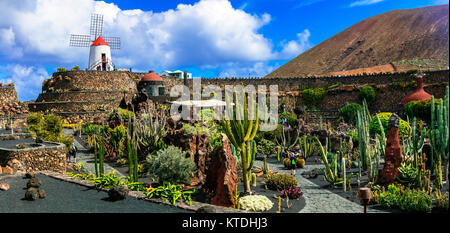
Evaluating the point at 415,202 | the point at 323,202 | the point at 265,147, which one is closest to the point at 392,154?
the point at 415,202

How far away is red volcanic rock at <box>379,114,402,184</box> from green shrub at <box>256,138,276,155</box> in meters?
8.38

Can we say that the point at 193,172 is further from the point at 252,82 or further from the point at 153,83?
the point at 252,82

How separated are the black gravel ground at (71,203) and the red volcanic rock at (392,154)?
7.09 m

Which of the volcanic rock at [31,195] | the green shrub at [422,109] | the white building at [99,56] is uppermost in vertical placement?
the white building at [99,56]

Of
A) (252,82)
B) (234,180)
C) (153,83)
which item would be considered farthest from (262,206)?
(252,82)

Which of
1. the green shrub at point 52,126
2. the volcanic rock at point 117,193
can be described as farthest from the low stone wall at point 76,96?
the volcanic rock at point 117,193

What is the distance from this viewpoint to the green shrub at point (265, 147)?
18781 millimetres

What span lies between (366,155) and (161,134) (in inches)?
365

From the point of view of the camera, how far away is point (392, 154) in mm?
10766

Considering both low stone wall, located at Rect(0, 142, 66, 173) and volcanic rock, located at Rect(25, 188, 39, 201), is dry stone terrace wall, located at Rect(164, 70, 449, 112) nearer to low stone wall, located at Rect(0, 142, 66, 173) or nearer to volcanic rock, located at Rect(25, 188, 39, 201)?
low stone wall, located at Rect(0, 142, 66, 173)

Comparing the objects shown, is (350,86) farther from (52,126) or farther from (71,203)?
(71,203)

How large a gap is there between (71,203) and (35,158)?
20.0 feet

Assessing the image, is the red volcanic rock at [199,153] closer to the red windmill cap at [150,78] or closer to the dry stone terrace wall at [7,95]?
the dry stone terrace wall at [7,95]

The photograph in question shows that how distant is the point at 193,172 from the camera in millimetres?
11797
